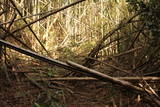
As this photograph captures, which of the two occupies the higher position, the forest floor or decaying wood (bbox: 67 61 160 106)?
decaying wood (bbox: 67 61 160 106)

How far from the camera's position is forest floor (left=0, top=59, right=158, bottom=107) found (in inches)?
76.9

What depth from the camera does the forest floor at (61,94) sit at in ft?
6.40

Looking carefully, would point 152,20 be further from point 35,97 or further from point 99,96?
point 35,97

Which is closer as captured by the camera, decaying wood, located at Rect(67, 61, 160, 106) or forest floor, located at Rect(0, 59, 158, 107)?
decaying wood, located at Rect(67, 61, 160, 106)

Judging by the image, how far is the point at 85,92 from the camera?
222 cm

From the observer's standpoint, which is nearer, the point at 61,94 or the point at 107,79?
the point at 107,79

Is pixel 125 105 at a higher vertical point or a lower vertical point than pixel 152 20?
lower

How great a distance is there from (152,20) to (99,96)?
26.0 inches

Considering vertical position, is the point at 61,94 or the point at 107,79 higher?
the point at 107,79

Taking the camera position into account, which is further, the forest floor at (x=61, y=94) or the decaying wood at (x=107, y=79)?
the forest floor at (x=61, y=94)

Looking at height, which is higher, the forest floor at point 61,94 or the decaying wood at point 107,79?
the decaying wood at point 107,79

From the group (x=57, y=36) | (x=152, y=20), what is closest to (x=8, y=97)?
(x=152, y=20)

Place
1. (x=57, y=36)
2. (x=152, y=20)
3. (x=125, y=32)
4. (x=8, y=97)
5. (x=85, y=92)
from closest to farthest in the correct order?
(x=152, y=20) < (x=8, y=97) < (x=85, y=92) < (x=125, y=32) < (x=57, y=36)

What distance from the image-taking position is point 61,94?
2.04 metres
